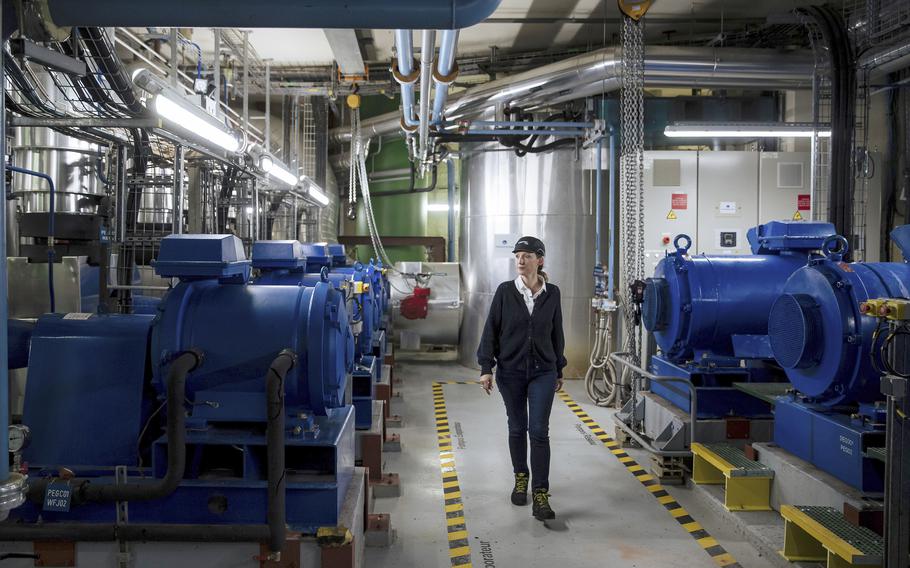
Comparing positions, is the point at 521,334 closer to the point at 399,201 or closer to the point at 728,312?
the point at 728,312

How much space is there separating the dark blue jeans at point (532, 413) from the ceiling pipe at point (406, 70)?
2560 mm

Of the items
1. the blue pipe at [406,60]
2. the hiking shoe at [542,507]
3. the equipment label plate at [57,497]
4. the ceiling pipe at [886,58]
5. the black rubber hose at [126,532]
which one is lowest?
the hiking shoe at [542,507]

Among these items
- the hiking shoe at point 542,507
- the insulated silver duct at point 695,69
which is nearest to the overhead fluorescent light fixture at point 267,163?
the insulated silver duct at point 695,69

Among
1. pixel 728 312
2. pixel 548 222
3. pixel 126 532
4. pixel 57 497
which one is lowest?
pixel 126 532

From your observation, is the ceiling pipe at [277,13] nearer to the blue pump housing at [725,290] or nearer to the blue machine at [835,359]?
the blue machine at [835,359]

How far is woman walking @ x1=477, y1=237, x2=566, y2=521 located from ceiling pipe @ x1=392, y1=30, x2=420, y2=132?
5.89 feet

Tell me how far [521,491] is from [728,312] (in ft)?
7.09

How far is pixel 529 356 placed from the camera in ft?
14.0

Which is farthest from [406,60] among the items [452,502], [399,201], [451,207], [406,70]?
[399,201]

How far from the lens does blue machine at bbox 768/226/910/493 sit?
343cm

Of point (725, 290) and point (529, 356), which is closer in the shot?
point (529, 356)

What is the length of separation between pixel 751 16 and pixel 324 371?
318 inches

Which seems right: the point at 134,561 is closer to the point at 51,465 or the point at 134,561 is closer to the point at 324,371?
the point at 51,465

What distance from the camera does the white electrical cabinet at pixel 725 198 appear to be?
8031mm
